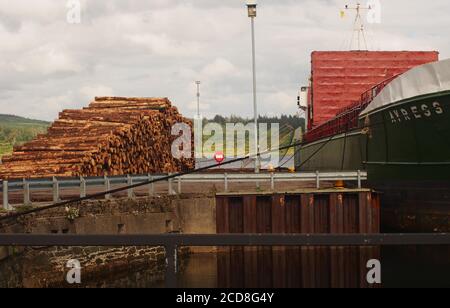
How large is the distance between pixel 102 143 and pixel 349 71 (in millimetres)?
19025

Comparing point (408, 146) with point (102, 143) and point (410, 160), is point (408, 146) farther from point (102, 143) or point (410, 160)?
point (102, 143)

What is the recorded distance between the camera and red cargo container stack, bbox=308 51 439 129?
1372 inches

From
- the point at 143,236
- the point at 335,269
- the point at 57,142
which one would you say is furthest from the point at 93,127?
the point at 143,236

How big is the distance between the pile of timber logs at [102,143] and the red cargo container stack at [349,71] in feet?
32.8

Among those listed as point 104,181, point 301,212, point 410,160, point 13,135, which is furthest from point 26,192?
point 13,135

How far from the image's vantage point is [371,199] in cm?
1923

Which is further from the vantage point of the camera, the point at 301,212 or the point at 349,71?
the point at 349,71

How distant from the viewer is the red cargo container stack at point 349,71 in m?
34.8

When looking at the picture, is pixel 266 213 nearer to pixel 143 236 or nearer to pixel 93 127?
pixel 93 127

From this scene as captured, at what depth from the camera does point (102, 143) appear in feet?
74.3

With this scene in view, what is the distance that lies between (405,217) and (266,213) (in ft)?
15.9

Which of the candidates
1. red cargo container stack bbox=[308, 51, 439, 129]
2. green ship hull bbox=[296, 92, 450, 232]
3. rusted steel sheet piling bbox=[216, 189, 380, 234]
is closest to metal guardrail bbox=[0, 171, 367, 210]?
rusted steel sheet piling bbox=[216, 189, 380, 234]

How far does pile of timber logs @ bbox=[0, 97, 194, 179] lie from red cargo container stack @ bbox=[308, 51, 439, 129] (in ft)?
32.8

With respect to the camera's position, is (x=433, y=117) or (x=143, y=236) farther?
(x=433, y=117)
